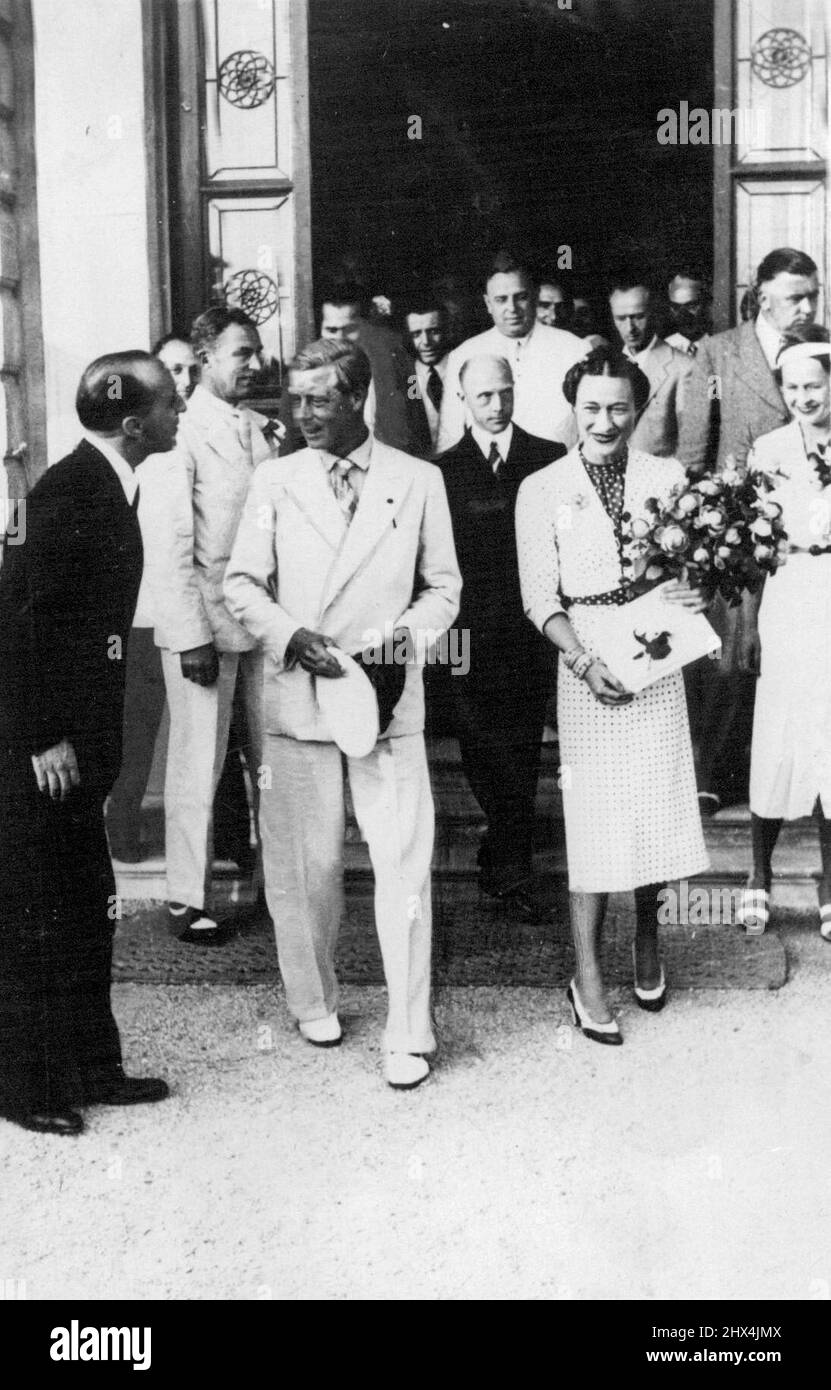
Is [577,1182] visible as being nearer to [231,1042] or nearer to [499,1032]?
[499,1032]

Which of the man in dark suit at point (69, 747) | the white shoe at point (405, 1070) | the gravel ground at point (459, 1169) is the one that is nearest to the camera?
the gravel ground at point (459, 1169)

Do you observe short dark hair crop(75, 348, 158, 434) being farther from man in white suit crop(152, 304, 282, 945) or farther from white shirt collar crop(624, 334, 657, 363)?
white shirt collar crop(624, 334, 657, 363)

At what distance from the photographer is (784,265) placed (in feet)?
12.9

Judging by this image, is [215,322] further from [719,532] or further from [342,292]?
[719,532]

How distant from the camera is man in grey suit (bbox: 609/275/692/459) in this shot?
4.15 m

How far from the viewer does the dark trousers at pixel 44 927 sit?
11.8 feet

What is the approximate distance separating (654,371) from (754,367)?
28 cm

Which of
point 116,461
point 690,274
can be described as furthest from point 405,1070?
point 690,274

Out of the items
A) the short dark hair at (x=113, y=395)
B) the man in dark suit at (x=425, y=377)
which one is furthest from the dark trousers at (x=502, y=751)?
the short dark hair at (x=113, y=395)

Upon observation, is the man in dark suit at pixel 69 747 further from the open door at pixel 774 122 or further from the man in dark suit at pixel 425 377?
the open door at pixel 774 122

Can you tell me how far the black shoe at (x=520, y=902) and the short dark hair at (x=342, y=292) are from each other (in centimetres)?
175

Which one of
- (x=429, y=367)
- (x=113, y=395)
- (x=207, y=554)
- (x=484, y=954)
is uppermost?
(x=429, y=367)

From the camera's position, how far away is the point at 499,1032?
3.95m
